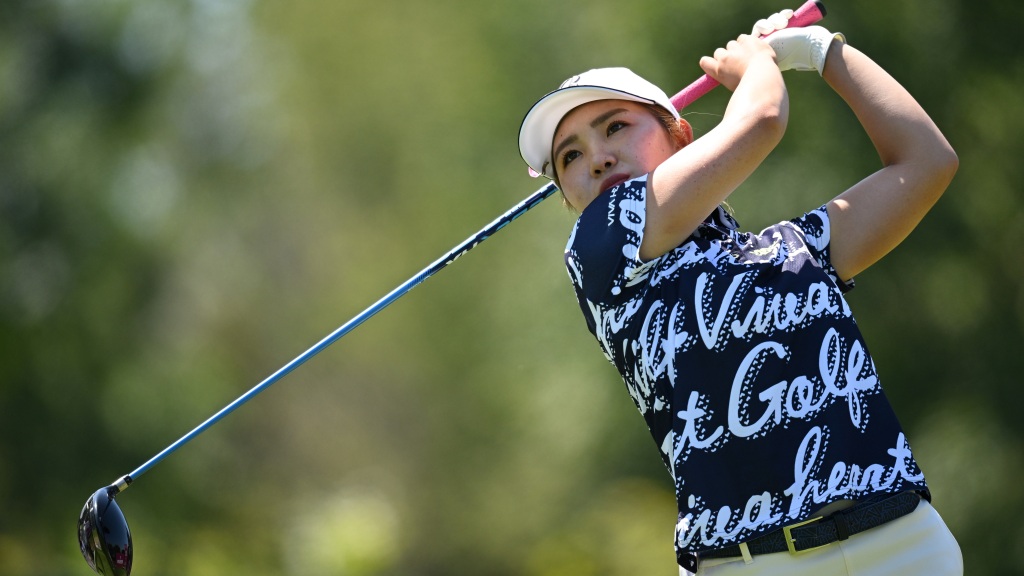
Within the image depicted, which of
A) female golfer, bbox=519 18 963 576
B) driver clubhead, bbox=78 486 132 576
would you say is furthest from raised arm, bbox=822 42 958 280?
driver clubhead, bbox=78 486 132 576

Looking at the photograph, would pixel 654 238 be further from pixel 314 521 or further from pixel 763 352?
pixel 314 521

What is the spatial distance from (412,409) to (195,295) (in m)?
4.77

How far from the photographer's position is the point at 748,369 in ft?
6.45

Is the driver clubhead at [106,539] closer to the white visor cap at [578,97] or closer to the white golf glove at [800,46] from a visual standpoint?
the white visor cap at [578,97]

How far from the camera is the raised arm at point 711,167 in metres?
1.99

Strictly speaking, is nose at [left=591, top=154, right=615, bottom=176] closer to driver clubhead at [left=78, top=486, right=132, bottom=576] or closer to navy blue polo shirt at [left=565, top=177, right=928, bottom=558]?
navy blue polo shirt at [left=565, top=177, right=928, bottom=558]

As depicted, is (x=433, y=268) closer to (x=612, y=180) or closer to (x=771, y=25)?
(x=612, y=180)

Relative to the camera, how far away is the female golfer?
6.38 ft

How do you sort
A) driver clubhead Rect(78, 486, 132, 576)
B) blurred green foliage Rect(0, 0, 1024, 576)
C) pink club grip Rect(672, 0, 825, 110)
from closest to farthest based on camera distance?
pink club grip Rect(672, 0, 825, 110) → driver clubhead Rect(78, 486, 132, 576) → blurred green foliage Rect(0, 0, 1024, 576)

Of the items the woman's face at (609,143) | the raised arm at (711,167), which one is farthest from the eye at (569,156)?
the raised arm at (711,167)

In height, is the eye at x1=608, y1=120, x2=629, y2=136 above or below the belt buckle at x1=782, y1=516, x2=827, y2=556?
above

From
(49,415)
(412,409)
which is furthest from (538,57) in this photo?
(412,409)

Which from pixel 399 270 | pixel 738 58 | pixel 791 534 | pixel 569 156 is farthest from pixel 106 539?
pixel 399 270

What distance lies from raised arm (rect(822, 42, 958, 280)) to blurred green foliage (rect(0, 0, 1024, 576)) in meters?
5.00
